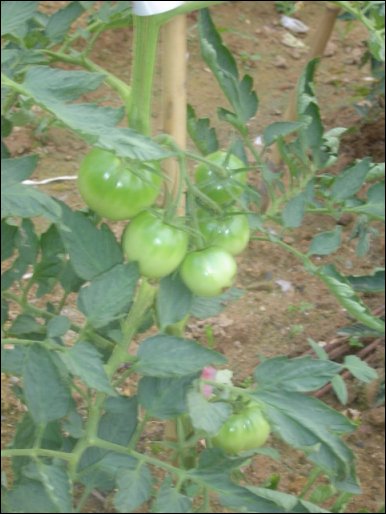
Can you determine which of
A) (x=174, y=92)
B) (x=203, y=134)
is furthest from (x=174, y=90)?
(x=203, y=134)

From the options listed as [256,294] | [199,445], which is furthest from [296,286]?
[199,445]

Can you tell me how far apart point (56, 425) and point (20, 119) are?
38 cm

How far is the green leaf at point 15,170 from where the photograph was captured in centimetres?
73

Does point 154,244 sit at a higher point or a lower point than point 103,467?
higher

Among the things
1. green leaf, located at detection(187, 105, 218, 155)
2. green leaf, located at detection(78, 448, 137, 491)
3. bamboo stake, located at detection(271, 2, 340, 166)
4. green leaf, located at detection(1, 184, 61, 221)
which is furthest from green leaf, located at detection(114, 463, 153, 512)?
bamboo stake, located at detection(271, 2, 340, 166)

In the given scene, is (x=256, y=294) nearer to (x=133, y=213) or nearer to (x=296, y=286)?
(x=296, y=286)

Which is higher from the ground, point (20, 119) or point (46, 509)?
point (20, 119)

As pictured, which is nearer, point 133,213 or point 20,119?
point 133,213

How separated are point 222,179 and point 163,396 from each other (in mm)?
264

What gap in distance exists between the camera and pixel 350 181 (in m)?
1.09

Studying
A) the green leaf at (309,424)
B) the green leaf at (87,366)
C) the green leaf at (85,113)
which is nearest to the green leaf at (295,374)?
the green leaf at (309,424)

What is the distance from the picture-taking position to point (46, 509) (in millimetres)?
868

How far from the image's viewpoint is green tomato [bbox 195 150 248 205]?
93 cm

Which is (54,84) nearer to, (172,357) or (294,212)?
(172,357)
